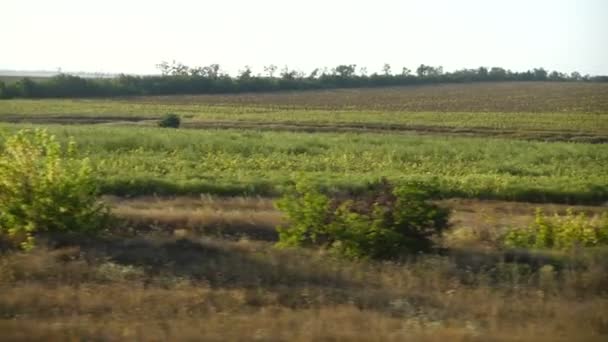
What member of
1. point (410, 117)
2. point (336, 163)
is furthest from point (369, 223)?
point (410, 117)

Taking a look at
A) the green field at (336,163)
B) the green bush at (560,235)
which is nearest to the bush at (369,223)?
the green bush at (560,235)

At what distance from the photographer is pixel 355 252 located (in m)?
11.0

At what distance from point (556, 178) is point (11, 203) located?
683 inches

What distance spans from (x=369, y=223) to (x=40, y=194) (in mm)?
4858

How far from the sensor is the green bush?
475 inches

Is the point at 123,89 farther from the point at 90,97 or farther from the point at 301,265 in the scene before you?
the point at 301,265

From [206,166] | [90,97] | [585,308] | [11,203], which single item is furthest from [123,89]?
[585,308]

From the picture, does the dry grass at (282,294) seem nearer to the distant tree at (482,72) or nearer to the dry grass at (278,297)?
the dry grass at (278,297)

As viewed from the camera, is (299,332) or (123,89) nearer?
(299,332)

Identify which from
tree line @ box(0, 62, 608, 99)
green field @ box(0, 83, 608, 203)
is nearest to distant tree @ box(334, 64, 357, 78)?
tree line @ box(0, 62, 608, 99)

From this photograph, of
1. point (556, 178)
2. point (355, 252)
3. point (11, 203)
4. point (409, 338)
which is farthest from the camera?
point (556, 178)

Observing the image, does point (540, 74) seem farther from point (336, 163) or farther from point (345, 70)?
point (336, 163)

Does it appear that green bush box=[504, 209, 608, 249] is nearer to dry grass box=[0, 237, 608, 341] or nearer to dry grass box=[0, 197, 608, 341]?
dry grass box=[0, 197, 608, 341]

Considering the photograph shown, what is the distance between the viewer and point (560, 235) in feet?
40.7
